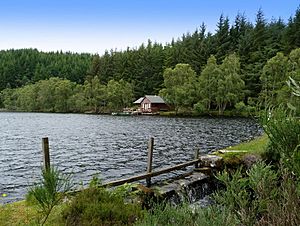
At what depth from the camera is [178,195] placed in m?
9.93

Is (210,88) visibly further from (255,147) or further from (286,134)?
(286,134)

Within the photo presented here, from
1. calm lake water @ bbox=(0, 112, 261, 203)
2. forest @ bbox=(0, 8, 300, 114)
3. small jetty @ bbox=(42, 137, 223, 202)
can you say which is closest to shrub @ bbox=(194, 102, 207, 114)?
forest @ bbox=(0, 8, 300, 114)

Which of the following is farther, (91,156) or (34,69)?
(34,69)

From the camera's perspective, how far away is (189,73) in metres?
67.5

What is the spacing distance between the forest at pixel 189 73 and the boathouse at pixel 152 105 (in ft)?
9.58

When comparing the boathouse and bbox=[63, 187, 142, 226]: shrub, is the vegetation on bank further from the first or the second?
the boathouse

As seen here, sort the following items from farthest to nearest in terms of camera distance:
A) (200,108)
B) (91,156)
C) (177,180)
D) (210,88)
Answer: (200,108), (210,88), (91,156), (177,180)

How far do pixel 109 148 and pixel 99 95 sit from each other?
59.7m

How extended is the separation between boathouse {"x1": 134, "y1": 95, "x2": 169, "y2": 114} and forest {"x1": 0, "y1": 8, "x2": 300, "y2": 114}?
2.92 m

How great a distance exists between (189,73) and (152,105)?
1182 centimetres

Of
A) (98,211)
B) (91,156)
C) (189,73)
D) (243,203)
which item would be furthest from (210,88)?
(243,203)

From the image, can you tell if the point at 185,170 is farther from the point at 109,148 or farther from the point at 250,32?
the point at 250,32

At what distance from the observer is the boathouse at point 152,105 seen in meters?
73.6

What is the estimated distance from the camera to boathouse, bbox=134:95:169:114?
7356 cm
